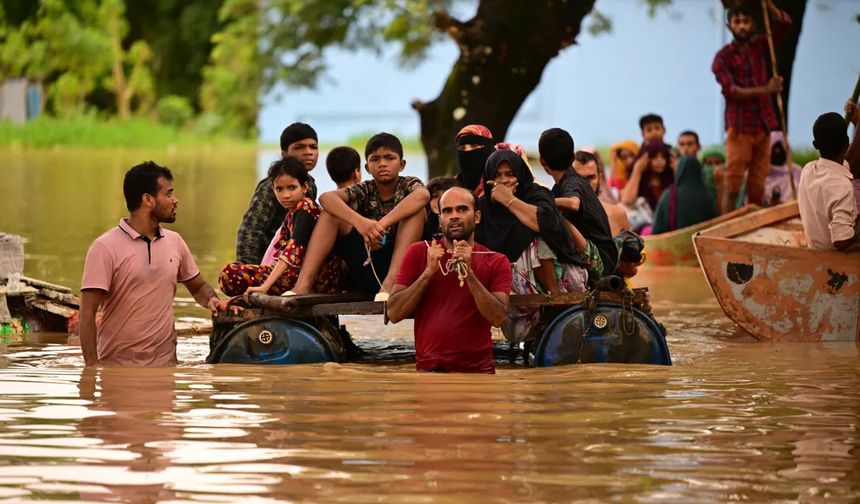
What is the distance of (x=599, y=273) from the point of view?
9352 millimetres

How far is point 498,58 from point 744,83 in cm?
352

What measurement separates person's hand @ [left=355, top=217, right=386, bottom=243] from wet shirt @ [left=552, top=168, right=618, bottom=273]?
1.09 metres

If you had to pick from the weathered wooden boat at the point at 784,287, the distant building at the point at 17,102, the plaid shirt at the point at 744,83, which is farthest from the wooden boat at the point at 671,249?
the distant building at the point at 17,102

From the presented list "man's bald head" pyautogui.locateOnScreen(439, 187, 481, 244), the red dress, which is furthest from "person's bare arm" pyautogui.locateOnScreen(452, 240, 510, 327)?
the red dress

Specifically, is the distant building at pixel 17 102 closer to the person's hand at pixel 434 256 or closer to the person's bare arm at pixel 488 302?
the person's hand at pixel 434 256

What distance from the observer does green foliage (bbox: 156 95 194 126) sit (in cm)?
5678

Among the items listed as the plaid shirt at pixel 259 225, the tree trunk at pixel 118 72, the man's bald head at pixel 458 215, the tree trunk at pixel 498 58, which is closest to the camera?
the man's bald head at pixel 458 215

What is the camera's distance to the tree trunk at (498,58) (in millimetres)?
18062

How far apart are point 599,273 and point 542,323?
0.54m

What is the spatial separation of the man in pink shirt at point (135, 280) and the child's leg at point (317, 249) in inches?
28.9

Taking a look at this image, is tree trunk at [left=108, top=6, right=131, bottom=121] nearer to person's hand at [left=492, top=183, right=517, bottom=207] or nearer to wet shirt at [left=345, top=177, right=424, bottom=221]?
wet shirt at [left=345, top=177, right=424, bottom=221]

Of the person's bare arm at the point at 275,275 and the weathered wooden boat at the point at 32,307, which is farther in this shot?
the weathered wooden boat at the point at 32,307

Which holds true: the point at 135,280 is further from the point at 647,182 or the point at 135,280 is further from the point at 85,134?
the point at 85,134

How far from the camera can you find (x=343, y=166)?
9.83m
